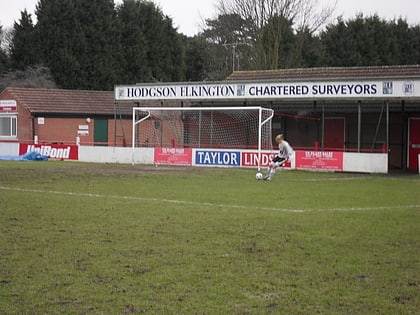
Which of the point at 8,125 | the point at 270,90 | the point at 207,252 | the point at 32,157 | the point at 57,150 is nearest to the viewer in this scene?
the point at 207,252

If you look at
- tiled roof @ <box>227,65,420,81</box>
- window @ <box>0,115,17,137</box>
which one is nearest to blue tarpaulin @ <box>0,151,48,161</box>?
window @ <box>0,115,17,137</box>

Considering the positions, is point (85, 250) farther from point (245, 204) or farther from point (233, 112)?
point (233, 112)

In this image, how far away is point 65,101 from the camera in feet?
153

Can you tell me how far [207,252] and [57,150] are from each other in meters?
29.1

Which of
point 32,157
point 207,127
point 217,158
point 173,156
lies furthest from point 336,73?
point 32,157

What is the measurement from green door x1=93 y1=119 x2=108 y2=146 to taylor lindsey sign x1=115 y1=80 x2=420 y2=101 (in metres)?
11.3

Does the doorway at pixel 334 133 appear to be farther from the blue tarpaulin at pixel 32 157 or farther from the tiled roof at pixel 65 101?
the tiled roof at pixel 65 101

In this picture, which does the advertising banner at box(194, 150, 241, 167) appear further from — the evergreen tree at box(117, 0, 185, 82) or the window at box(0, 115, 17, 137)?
the evergreen tree at box(117, 0, 185, 82)

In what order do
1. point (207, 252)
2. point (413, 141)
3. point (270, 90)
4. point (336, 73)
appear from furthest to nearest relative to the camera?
point (336, 73) < point (413, 141) < point (270, 90) < point (207, 252)

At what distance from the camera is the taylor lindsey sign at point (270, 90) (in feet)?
95.7

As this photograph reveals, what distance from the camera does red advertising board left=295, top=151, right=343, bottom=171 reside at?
1164 inches

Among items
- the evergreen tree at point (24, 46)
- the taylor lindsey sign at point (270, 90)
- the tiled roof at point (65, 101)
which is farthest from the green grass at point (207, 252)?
the evergreen tree at point (24, 46)

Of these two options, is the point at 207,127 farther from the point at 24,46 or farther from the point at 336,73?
the point at 24,46

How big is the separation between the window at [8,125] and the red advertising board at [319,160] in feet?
72.0
